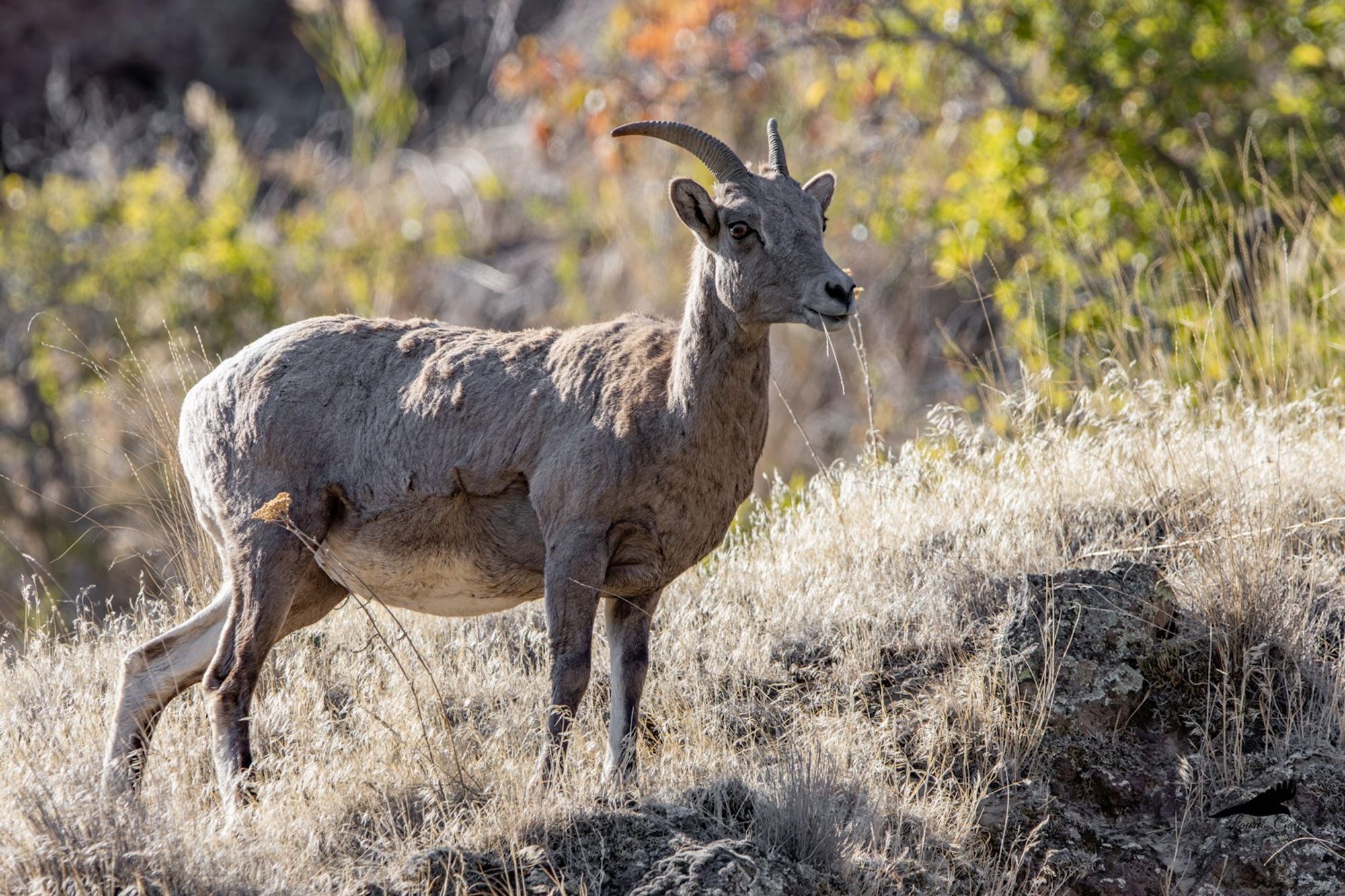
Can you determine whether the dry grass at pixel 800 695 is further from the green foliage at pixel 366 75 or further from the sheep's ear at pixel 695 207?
the green foliage at pixel 366 75

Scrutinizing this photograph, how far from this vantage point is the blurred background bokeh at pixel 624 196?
8594 millimetres

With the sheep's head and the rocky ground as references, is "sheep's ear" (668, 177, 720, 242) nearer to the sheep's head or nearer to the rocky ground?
the sheep's head

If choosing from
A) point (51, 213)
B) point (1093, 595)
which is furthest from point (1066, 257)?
point (51, 213)

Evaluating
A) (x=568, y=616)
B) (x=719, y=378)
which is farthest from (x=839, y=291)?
(x=568, y=616)

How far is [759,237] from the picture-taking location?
4789mm

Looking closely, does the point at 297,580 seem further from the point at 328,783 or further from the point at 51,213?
the point at 51,213

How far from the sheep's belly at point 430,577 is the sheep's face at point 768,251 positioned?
121 cm

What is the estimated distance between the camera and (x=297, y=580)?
505 cm

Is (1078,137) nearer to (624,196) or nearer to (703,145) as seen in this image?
(624,196)

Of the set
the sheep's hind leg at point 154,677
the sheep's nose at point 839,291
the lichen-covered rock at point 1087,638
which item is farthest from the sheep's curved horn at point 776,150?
the sheep's hind leg at point 154,677

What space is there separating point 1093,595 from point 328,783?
111 inches

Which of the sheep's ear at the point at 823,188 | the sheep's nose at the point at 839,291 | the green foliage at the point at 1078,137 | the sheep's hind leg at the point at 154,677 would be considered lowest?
the sheep's hind leg at the point at 154,677

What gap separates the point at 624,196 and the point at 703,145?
1074 centimetres

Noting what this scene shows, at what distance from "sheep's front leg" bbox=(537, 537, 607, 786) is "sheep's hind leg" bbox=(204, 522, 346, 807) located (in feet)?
3.23
